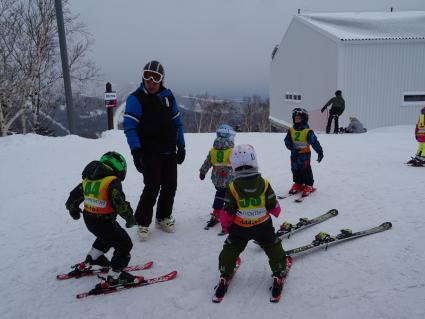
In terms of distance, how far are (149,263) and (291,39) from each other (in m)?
24.6

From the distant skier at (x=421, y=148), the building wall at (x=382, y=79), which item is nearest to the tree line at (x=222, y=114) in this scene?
the building wall at (x=382, y=79)

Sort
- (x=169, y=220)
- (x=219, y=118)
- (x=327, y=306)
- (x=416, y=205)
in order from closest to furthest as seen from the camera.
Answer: (x=327, y=306), (x=169, y=220), (x=416, y=205), (x=219, y=118)

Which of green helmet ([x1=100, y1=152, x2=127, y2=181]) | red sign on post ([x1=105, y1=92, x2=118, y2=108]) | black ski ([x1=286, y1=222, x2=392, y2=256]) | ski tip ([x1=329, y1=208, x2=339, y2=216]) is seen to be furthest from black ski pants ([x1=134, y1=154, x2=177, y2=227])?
red sign on post ([x1=105, y1=92, x2=118, y2=108])

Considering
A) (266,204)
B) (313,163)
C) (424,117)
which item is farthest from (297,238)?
(424,117)

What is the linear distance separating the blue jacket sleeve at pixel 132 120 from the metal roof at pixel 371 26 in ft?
55.2

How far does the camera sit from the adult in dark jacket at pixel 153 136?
13.9 feet

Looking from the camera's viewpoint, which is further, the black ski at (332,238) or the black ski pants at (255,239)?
the black ski at (332,238)

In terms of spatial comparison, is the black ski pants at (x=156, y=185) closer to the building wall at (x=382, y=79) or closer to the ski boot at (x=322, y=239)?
the ski boot at (x=322, y=239)

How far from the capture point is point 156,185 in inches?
178

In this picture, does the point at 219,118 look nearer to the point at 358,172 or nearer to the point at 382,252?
the point at 358,172

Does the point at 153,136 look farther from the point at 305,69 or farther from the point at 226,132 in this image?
the point at 305,69

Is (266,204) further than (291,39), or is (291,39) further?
(291,39)

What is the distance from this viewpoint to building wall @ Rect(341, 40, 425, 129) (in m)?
18.6

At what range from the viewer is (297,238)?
447 centimetres
